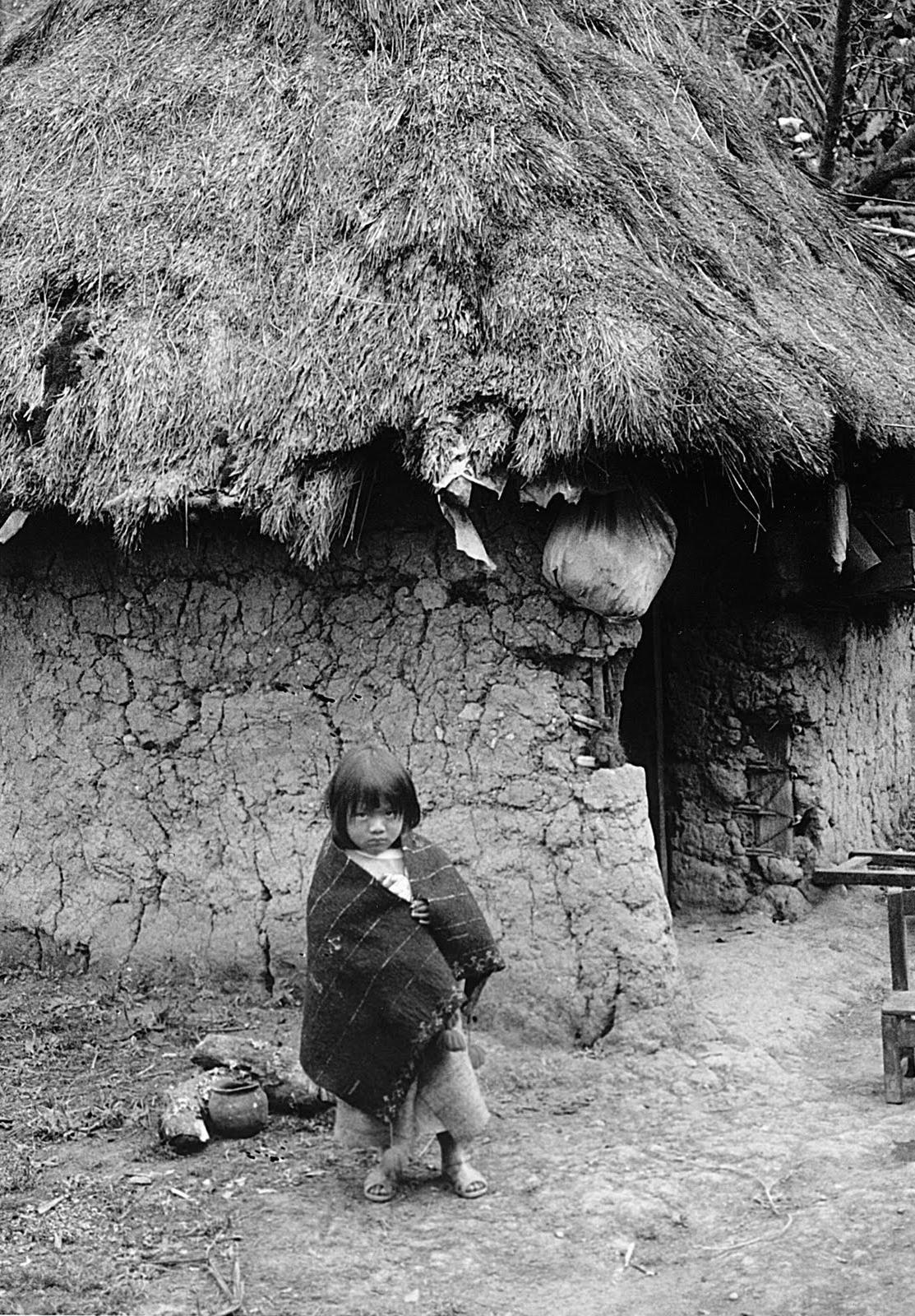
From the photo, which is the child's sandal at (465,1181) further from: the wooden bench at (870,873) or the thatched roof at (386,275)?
the thatched roof at (386,275)

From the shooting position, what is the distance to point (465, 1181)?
4043 millimetres

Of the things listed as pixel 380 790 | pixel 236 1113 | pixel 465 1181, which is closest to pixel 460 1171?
pixel 465 1181

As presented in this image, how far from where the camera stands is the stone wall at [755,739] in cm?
673

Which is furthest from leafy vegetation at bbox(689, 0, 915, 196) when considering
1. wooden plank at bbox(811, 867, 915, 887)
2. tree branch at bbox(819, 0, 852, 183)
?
wooden plank at bbox(811, 867, 915, 887)

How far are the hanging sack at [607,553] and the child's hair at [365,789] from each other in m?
1.29

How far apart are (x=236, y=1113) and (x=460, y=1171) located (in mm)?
774

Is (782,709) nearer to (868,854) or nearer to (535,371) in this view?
(868,854)

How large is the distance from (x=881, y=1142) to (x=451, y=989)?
4.72 feet

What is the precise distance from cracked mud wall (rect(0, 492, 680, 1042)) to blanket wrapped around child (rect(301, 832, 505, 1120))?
1.12 metres

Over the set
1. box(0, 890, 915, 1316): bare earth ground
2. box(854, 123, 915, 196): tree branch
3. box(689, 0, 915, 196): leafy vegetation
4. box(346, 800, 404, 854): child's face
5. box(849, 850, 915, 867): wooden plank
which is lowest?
box(0, 890, 915, 1316): bare earth ground

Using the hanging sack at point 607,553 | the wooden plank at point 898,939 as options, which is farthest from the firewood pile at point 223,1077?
the wooden plank at point 898,939

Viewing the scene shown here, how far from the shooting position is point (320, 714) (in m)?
5.47

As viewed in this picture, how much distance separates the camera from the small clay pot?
4.45 metres

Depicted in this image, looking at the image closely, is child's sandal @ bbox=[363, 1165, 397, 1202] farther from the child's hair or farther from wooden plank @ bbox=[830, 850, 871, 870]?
wooden plank @ bbox=[830, 850, 871, 870]
